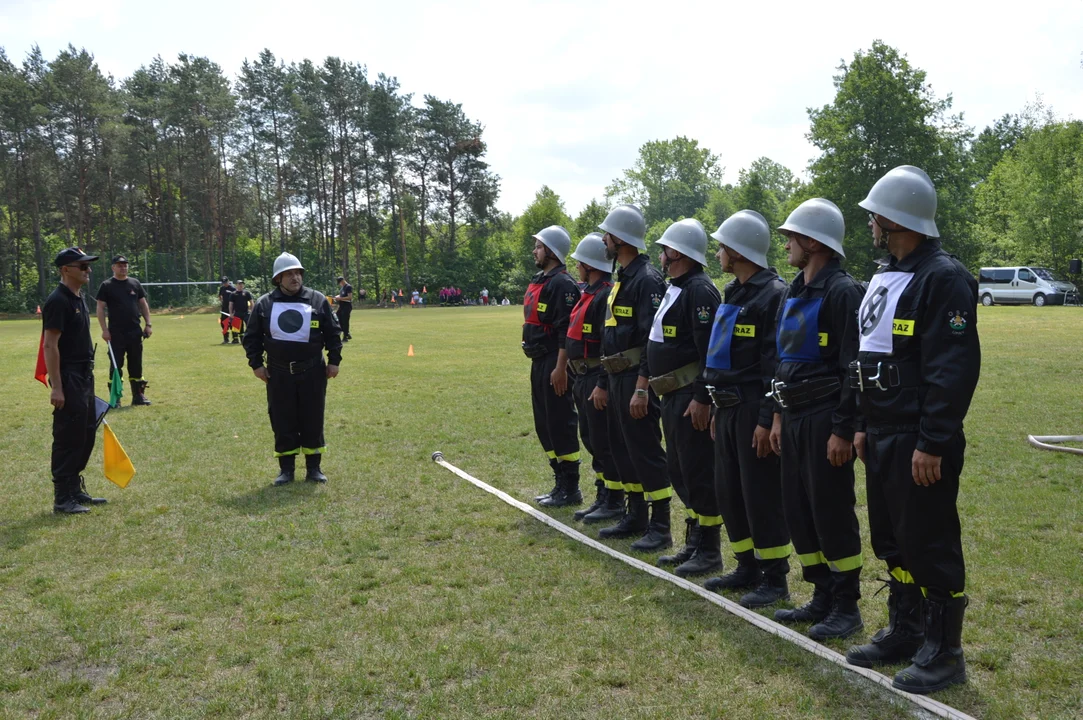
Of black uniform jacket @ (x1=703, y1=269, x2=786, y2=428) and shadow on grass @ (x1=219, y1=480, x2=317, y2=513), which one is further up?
black uniform jacket @ (x1=703, y1=269, x2=786, y2=428)

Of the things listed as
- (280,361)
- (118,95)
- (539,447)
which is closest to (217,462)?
(280,361)

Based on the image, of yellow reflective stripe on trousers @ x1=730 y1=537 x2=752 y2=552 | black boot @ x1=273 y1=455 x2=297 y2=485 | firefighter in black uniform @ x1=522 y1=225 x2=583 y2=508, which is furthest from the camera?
black boot @ x1=273 y1=455 x2=297 y2=485

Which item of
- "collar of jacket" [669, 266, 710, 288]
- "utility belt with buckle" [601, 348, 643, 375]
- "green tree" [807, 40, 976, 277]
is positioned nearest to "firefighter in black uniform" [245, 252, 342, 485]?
"utility belt with buckle" [601, 348, 643, 375]

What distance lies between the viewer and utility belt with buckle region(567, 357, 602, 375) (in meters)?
7.36

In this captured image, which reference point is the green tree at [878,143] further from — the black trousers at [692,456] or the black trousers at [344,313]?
the black trousers at [692,456]

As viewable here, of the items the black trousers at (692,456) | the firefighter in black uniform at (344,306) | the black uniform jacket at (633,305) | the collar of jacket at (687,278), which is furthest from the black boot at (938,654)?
the firefighter in black uniform at (344,306)

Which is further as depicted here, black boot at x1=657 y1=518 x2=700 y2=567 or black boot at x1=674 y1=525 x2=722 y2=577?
black boot at x1=657 y1=518 x2=700 y2=567

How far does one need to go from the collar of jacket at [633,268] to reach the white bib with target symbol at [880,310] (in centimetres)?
251

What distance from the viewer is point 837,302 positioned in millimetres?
4672

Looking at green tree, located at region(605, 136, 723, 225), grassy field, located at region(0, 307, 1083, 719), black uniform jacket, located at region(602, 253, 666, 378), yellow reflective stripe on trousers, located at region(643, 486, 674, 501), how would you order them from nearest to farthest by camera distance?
grassy field, located at region(0, 307, 1083, 719) < black uniform jacket, located at region(602, 253, 666, 378) < yellow reflective stripe on trousers, located at region(643, 486, 674, 501) < green tree, located at region(605, 136, 723, 225)

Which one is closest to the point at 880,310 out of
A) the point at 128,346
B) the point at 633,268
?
the point at 633,268

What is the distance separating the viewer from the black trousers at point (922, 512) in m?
4.10

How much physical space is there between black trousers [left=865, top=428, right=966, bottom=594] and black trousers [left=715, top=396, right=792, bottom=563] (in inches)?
41.4

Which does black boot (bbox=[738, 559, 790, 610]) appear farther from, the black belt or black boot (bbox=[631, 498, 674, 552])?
the black belt
